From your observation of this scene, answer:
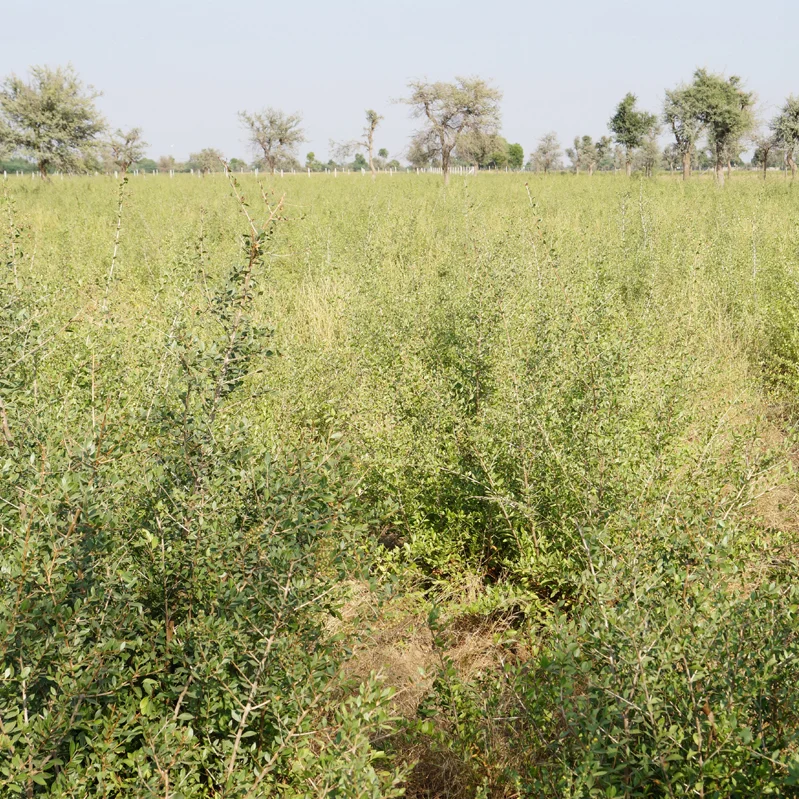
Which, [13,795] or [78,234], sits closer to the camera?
[13,795]

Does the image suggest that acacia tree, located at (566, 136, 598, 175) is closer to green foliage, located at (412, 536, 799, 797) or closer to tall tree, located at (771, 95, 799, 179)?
tall tree, located at (771, 95, 799, 179)

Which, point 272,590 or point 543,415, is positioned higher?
point 543,415

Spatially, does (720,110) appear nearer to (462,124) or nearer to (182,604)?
(462,124)

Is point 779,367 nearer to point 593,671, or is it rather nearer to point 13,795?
point 593,671

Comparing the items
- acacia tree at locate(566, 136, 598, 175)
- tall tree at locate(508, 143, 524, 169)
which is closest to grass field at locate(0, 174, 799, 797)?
acacia tree at locate(566, 136, 598, 175)

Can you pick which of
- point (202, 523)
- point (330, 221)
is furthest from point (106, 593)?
point (330, 221)

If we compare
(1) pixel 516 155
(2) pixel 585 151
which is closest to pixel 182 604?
(2) pixel 585 151

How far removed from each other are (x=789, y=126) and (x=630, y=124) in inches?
286

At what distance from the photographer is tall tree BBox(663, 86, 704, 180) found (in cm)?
2911

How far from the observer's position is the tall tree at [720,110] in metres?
28.9

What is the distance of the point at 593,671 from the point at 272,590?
98 cm

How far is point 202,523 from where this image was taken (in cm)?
202

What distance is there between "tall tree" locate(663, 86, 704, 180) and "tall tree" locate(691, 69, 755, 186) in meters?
0.17

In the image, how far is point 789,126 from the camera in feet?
103
